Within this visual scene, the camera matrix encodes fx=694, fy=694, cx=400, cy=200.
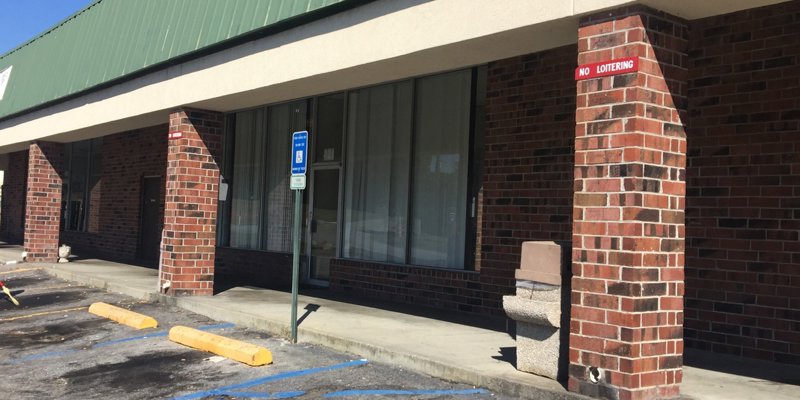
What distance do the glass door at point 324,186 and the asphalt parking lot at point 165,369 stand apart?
3.66 meters

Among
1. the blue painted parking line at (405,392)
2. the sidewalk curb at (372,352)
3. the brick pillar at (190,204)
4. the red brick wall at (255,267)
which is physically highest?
the brick pillar at (190,204)

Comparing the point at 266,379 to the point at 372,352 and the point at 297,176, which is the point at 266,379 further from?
the point at 297,176

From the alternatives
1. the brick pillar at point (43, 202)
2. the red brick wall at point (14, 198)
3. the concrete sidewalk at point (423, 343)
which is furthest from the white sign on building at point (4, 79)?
the concrete sidewalk at point (423, 343)

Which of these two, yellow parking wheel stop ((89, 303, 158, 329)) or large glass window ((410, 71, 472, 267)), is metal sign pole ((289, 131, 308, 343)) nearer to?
yellow parking wheel stop ((89, 303, 158, 329))

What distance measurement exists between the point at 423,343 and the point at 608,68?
3.85m

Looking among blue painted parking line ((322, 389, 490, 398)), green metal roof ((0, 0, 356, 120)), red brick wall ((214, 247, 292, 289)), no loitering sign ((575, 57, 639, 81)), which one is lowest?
blue painted parking line ((322, 389, 490, 398))

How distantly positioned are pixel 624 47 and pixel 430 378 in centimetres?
360

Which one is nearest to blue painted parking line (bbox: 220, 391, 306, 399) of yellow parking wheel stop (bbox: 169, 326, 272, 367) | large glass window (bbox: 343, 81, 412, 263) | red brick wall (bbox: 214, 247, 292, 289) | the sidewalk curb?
yellow parking wheel stop (bbox: 169, 326, 272, 367)

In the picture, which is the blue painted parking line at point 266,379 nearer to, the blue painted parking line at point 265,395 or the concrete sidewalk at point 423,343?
the blue painted parking line at point 265,395

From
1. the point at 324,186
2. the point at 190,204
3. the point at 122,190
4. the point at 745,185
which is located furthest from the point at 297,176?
the point at 122,190

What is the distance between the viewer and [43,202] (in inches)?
733

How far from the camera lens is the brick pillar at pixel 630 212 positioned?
5555mm

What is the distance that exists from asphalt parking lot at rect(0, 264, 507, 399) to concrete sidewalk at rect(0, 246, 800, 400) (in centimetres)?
16

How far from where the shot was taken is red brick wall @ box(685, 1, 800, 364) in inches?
287
